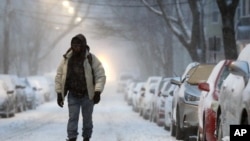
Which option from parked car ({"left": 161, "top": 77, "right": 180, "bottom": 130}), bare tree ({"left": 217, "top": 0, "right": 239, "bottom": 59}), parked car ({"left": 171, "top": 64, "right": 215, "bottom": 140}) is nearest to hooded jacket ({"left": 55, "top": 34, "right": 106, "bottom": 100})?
parked car ({"left": 171, "top": 64, "right": 215, "bottom": 140})

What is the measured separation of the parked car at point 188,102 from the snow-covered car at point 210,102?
2.91m

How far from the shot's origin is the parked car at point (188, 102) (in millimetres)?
17891

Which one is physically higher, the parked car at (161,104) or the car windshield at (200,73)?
the car windshield at (200,73)

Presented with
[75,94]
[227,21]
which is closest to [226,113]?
[75,94]

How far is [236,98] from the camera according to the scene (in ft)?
34.3

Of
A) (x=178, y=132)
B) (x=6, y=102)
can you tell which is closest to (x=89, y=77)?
(x=178, y=132)

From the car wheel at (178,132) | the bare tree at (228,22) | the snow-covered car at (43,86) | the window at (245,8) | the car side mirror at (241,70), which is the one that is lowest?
the snow-covered car at (43,86)

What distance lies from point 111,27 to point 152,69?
8.25 m

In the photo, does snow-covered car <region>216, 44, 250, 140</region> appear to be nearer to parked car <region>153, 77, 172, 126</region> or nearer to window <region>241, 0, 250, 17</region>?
parked car <region>153, 77, 172, 126</region>

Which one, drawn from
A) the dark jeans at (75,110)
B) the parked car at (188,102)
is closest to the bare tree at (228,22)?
the parked car at (188,102)

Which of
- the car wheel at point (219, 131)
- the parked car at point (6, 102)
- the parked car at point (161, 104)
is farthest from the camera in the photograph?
the parked car at point (6, 102)

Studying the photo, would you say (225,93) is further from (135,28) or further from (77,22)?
(77,22)

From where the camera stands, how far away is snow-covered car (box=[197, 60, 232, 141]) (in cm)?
1338

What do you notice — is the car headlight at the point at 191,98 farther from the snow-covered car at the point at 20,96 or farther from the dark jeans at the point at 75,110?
the snow-covered car at the point at 20,96
